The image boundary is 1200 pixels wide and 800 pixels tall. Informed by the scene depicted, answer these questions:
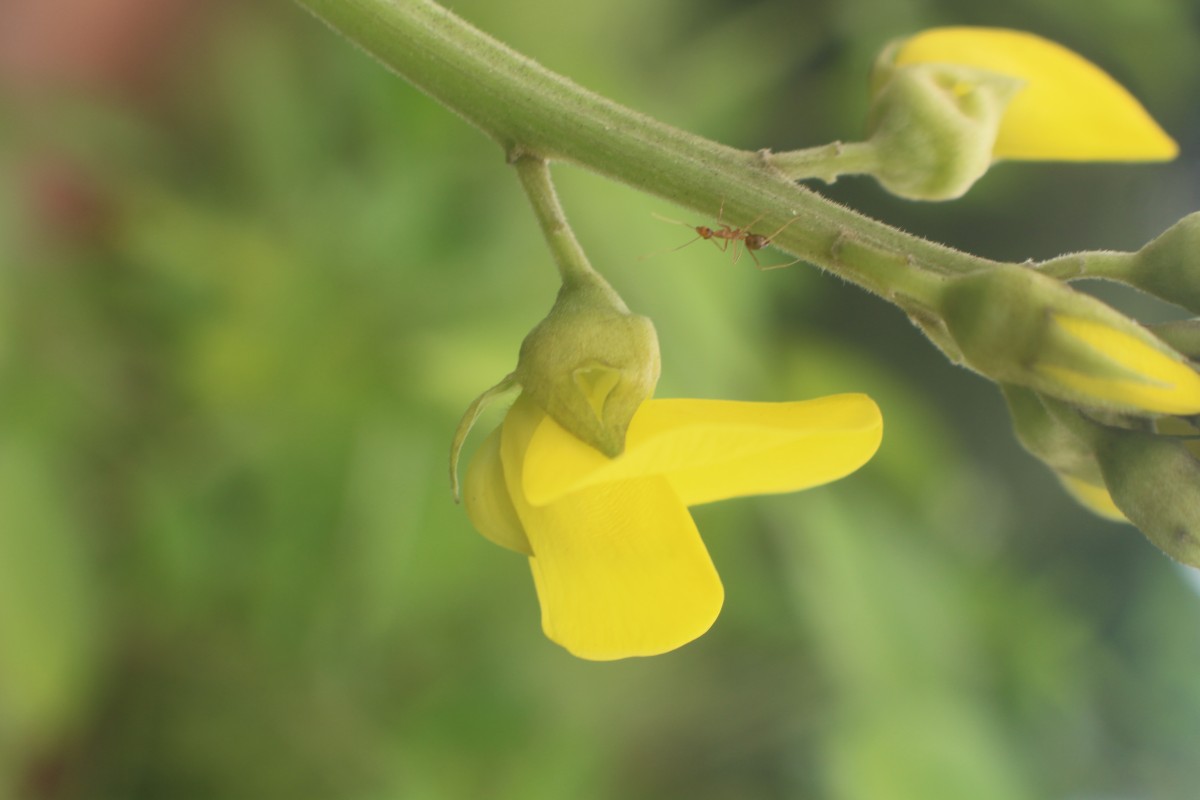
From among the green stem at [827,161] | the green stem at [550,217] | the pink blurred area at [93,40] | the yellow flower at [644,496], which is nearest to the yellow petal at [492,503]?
the yellow flower at [644,496]

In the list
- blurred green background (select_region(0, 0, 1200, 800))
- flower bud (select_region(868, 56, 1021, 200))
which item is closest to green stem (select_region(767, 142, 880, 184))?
flower bud (select_region(868, 56, 1021, 200))

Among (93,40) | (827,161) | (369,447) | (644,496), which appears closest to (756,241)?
(827,161)

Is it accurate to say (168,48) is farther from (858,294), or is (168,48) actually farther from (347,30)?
(347,30)

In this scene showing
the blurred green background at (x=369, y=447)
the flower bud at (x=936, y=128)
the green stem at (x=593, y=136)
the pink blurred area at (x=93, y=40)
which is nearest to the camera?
the green stem at (x=593, y=136)

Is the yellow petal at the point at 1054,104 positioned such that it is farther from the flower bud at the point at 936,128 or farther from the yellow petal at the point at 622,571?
the yellow petal at the point at 622,571

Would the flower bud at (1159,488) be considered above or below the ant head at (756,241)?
below

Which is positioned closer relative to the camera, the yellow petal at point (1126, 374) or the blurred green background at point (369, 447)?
the yellow petal at point (1126, 374)

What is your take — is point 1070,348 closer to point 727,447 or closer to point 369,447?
point 727,447
